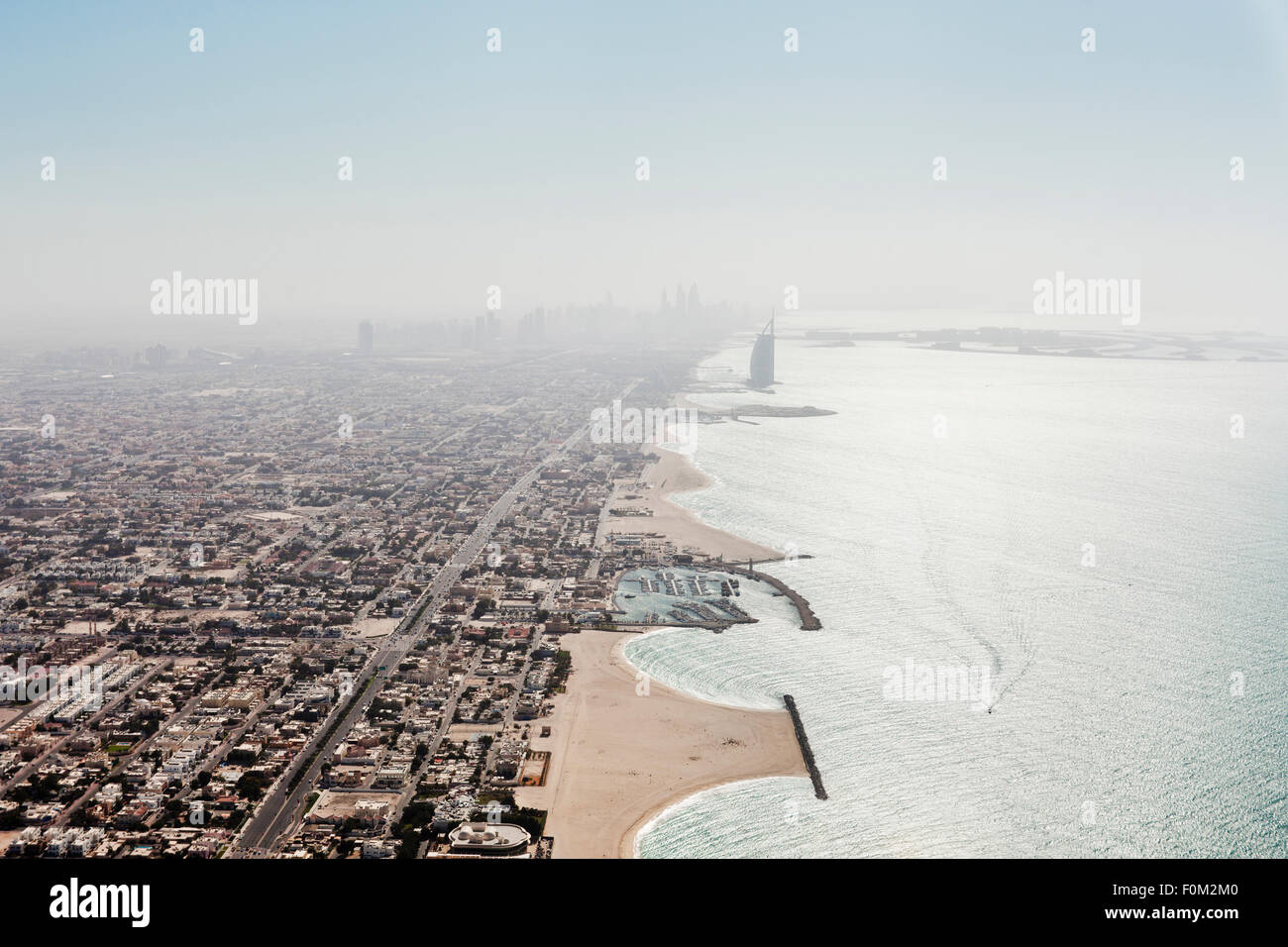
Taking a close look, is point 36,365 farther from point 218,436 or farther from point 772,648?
point 772,648

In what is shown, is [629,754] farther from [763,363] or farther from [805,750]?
[763,363]

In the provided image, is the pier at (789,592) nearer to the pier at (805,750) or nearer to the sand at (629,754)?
the pier at (805,750)

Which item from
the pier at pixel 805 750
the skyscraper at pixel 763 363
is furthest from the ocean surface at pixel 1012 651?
the skyscraper at pixel 763 363

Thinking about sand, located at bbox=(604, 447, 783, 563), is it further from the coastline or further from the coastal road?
the coastline

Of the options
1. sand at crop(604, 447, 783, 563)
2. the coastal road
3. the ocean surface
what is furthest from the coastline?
sand at crop(604, 447, 783, 563)
